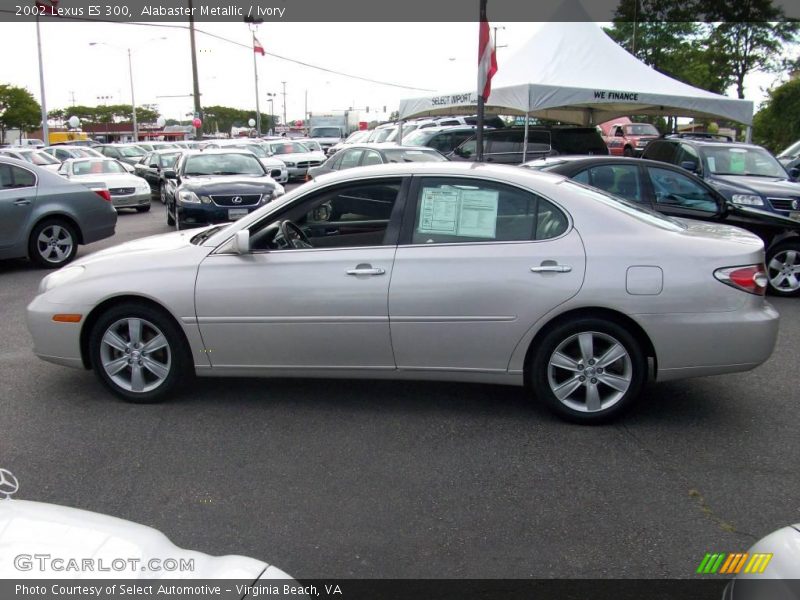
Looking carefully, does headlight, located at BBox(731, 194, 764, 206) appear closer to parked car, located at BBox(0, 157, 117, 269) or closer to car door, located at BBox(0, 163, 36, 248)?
parked car, located at BBox(0, 157, 117, 269)

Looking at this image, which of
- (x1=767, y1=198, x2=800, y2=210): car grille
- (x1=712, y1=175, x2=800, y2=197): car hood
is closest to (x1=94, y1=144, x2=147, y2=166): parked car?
(x1=712, y1=175, x2=800, y2=197): car hood

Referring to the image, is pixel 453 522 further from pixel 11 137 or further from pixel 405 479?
pixel 11 137

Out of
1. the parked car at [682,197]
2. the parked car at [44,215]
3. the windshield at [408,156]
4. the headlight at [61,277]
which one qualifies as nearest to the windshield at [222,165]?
the windshield at [408,156]

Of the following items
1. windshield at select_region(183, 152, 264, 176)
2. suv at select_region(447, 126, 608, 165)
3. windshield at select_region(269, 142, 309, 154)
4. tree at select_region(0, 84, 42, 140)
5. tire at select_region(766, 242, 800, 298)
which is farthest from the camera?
tree at select_region(0, 84, 42, 140)

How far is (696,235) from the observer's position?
4758 millimetres

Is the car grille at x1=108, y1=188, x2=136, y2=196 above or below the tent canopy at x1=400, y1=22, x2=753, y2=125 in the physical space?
below

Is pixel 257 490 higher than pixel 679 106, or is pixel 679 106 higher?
pixel 679 106

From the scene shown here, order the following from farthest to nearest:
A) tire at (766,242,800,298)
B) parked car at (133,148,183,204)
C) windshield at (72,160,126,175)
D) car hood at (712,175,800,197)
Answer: parked car at (133,148,183,204)
windshield at (72,160,126,175)
car hood at (712,175,800,197)
tire at (766,242,800,298)

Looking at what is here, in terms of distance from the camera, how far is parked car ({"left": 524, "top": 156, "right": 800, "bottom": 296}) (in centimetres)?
874

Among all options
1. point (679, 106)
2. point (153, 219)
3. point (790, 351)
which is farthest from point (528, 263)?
point (153, 219)

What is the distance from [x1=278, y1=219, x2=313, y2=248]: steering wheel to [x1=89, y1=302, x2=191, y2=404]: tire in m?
0.95

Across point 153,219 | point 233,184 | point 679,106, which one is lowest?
point 153,219

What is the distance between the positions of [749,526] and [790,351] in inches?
137

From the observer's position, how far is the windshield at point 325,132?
4688 centimetres
